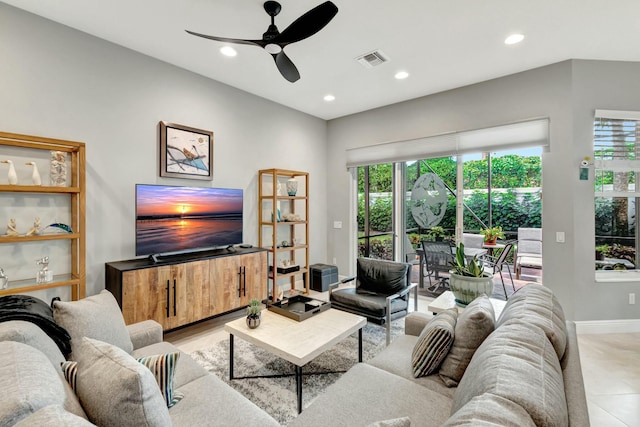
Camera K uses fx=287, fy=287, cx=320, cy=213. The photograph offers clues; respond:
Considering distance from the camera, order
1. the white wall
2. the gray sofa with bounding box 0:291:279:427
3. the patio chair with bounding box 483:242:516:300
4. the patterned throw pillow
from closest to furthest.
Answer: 1. the gray sofa with bounding box 0:291:279:427
2. the patterned throw pillow
3. the white wall
4. the patio chair with bounding box 483:242:516:300

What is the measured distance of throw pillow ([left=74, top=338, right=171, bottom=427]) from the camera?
911 mm

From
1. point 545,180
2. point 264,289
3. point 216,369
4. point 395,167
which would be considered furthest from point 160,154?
point 545,180

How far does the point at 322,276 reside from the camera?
15.4 ft

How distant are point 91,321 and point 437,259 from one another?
396 cm

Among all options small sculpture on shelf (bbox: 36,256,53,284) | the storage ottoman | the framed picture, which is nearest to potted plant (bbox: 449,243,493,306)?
the storage ottoman

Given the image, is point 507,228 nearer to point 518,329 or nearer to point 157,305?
point 518,329

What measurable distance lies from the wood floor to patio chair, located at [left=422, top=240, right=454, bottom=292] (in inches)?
61.8

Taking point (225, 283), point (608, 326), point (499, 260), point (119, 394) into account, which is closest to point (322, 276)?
point (225, 283)

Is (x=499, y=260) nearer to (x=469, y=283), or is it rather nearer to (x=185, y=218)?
(x=469, y=283)

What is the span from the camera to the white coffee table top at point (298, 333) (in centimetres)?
195

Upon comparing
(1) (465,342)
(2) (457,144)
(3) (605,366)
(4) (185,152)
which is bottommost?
(3) (605,366)

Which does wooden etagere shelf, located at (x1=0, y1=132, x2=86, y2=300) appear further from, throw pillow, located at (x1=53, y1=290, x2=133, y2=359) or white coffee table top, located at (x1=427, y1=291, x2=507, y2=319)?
white coffee table top, located at (x1=427, y1=291, x2=507, y2=319)

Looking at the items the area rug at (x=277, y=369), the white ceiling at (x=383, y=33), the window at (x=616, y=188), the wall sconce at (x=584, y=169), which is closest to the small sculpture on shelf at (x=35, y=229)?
the area rug at (x=277, y=369)

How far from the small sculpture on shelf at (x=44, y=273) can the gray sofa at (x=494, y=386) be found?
96.3 inches
